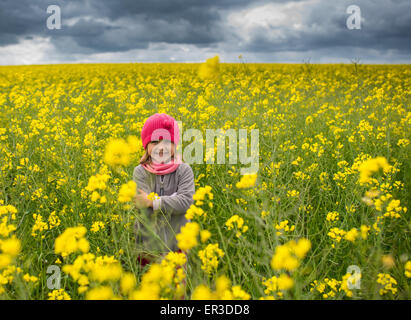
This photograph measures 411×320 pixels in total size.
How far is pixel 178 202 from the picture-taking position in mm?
1857

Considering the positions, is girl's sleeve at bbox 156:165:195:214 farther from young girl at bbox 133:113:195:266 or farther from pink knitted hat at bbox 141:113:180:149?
pink knitted hat at bbox 141:113:180:149

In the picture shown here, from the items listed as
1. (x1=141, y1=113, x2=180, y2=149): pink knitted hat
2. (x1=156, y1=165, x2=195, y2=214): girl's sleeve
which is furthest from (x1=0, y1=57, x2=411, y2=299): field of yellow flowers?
(x1=156, y1=165, x2=195, y2=214): girl's sleeve

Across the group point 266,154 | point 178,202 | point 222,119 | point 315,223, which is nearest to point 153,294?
point 178,202

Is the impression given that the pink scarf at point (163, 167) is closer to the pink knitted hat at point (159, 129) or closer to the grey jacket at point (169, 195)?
the grey jacket at point (169, 195)

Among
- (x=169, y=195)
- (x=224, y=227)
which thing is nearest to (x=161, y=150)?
(x=169, y=195)

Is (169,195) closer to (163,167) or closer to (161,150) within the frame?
(163,167)

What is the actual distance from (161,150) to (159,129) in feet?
0.48

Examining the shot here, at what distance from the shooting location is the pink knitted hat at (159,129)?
6.37ft

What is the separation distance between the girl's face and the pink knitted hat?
33mm

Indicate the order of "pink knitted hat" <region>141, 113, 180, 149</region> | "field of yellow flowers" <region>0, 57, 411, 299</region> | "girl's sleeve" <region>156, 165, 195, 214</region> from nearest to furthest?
1. "field of yellow flowers" <region>0, 57, 411, 299</region>
2. "girl's sleeve" <region>156, 165, 195, 214</region>
3. "pink knitted hat" <region>141, 113, 180, 149</region>

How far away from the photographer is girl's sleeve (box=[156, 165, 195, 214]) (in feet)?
6.01

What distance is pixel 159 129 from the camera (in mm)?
1939

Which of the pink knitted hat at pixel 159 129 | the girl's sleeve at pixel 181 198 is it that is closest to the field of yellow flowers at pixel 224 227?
the pink knitted hat at pixel 159 129
